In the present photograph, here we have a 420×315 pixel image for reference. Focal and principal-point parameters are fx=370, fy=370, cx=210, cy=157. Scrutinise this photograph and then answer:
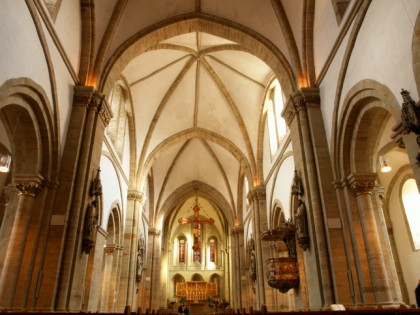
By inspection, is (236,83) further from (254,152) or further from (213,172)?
(213,172)

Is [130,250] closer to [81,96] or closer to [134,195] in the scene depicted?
[134,195]

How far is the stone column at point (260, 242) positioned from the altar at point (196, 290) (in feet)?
53.4

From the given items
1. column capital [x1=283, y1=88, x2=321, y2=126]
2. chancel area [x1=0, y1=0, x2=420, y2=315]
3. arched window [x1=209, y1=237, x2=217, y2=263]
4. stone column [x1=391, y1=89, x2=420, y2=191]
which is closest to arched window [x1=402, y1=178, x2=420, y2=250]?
chancel area [x1=0, y1=0, x2=420, y2=315]

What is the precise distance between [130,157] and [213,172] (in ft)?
26.0

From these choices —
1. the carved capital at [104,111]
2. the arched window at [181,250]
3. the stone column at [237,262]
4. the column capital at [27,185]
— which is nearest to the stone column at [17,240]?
the column capital at [27,185]

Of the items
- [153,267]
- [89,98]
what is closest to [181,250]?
[153,267]

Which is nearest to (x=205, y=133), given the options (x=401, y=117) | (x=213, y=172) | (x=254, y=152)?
(x=254, y=152)

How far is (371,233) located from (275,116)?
7.75 meters

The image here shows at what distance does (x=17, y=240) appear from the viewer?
763 cm

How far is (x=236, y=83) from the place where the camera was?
Answer: 1628 cm

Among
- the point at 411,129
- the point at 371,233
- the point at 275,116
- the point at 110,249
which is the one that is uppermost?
the point at 275,116

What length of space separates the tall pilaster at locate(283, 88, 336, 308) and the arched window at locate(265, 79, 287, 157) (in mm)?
3610

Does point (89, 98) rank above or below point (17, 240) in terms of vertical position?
above

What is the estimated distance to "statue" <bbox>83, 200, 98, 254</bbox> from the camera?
8.77m
